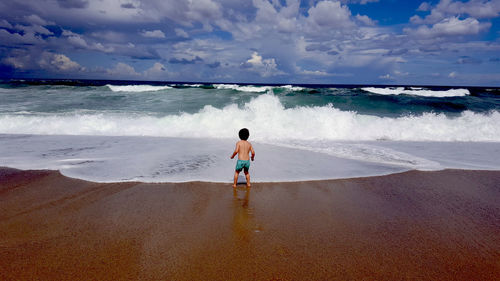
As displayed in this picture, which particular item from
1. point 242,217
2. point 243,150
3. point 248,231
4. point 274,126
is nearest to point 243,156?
point 243,150

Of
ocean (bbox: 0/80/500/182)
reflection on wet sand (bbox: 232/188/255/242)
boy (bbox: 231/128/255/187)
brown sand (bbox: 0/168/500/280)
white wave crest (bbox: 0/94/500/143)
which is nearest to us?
brown sand (bbox: 0/168/500/280)

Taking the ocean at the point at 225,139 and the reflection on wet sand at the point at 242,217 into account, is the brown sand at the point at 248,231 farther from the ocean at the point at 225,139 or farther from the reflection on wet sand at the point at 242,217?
the ocean at the point at 225,139

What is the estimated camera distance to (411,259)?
2619 mm

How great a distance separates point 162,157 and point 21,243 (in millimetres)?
3800

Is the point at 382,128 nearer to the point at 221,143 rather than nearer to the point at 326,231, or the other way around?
the point at 221,143

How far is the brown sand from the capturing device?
2430 millimetres

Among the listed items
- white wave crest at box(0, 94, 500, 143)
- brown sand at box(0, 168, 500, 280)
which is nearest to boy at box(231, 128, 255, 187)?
brown sand at box(0, 168, 500, 280)

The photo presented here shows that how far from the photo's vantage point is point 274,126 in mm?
11180

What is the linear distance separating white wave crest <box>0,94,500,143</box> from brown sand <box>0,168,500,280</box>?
16.6 ft

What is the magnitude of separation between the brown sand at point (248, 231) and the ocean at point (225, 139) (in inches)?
30.2

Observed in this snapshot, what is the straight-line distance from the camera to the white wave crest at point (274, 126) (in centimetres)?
1012

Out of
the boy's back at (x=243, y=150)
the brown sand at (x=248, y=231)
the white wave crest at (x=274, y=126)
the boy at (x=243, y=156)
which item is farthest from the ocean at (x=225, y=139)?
the brown sand at (x=248, y=231)

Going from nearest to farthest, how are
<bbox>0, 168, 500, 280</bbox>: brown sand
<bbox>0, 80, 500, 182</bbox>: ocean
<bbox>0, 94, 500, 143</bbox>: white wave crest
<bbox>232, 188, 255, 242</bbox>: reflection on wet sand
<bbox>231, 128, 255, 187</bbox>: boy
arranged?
1. <bbox>0, 168, 500, 280</bbox>: brown sand
2. <bbox>232, 188, 255, 242</bbox>: reflection on wet sand
3. <bbox>231, 128, 255, 187</bbox>: boy
4. <bbox>0, 80, 500, 182</bbox>: ocean
5. <bbox>0, 94, 500, 143</bbox>: white wave crest

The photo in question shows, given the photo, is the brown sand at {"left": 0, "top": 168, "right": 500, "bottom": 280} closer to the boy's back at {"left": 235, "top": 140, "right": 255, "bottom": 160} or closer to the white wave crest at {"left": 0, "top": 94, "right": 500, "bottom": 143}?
the boy's back at {"left": 235, "top": 140, "right": 255, "bottom": 160}
